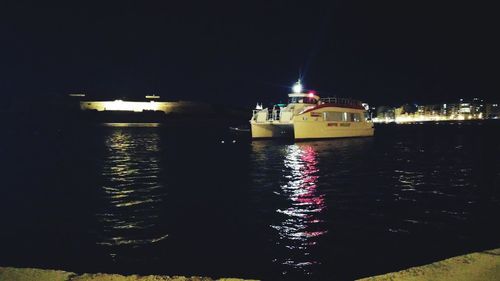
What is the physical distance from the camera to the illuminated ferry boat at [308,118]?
125 feet

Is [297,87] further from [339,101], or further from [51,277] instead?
[51,277]

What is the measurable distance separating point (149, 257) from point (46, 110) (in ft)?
386

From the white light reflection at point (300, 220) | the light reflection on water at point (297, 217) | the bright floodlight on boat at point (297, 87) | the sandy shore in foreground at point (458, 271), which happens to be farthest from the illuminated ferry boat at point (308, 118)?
the sandy shore in foreground at point (458, 271)

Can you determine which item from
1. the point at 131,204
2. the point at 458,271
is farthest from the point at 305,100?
the point at 458,271

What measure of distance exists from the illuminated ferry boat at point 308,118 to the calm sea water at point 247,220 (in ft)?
59.3

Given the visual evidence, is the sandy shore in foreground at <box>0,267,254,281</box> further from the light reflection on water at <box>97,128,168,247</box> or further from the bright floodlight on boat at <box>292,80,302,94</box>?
the bright floodlight on boat at <box>292,80,302,94</box>

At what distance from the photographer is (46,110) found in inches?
4291

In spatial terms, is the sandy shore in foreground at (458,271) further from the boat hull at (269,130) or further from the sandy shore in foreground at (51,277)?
the boat hull at (269,130)

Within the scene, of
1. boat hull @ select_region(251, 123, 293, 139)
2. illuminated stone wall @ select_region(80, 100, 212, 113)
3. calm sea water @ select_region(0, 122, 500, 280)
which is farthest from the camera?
illuminated stone wall @ select_region(80, 100, 212, 113)

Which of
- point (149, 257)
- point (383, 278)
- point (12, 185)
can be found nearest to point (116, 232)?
point (149, 257)

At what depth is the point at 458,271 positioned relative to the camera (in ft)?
11.0

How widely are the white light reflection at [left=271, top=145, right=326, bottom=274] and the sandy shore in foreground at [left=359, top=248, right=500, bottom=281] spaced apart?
12.4ft

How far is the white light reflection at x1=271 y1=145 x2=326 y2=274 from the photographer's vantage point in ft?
25.0

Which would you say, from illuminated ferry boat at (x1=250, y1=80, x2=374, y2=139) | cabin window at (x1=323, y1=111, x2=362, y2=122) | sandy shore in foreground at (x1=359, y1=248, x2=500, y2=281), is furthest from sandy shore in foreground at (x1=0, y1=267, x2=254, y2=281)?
cabin window at (x1=323, y1=111, x2=362, y2=122)
